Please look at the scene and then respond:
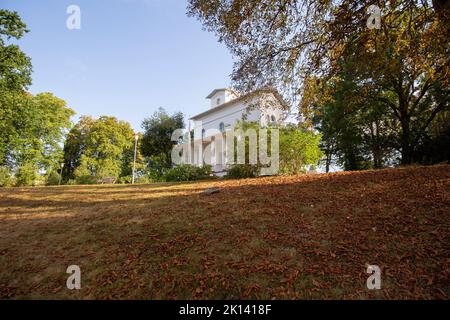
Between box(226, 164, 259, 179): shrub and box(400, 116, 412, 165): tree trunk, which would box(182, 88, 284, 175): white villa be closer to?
box(226, 164, 259, 179): shrub

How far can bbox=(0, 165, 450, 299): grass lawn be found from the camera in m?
3.62

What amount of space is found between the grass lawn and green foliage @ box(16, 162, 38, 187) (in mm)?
31130

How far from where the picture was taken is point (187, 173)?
58.1 feet

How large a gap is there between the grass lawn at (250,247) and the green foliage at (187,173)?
9229 mm

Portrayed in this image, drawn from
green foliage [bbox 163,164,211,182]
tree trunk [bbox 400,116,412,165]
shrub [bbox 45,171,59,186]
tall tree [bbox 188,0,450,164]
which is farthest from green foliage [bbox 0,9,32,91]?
tree trunk [bbox 400,116,412,165]

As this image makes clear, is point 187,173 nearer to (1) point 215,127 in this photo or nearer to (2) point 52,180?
(1) point 215,127

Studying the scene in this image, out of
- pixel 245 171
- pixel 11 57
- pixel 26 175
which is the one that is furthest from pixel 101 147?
pixel 245 171

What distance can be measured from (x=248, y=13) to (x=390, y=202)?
6378 mm

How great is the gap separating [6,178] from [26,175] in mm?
2061

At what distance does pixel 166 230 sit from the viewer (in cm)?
603

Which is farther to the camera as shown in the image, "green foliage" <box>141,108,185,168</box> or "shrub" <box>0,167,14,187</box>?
"green foliage" <box>141,108,185,168</box>
